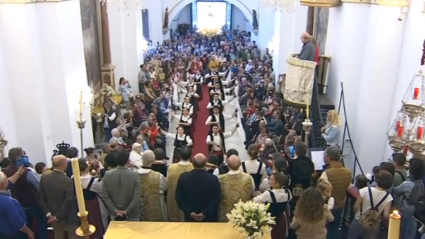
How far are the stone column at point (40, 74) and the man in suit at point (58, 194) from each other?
2.79m

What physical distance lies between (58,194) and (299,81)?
16.6 ft

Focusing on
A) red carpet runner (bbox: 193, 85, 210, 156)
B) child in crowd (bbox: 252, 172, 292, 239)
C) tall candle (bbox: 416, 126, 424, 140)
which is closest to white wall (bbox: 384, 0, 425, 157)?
tall candle (bbox: 416, 126, 424, 140)

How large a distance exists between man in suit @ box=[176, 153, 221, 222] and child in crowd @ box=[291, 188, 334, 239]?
0.94 meters

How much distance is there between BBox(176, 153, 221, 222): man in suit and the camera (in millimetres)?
4555

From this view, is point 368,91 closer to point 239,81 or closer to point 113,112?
point 113,112

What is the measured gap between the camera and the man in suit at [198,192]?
455 centimetres

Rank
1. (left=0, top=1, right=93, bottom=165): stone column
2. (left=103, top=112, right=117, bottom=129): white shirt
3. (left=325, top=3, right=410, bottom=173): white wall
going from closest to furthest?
(left=0, top=1, right=93, bottom=165): stone column, (left=325, top=3, right=410, bottom=173): white wall, (left=103, top=112, right=117, bottom=129): white shirt

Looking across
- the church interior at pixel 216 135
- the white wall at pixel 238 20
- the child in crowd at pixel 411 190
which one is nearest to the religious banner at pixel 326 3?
the church interior at pixel 216 135

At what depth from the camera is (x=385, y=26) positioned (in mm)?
7098

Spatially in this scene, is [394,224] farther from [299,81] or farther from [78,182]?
[299,81]

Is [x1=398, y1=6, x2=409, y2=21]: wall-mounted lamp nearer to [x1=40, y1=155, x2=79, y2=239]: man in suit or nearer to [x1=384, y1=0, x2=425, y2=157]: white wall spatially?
[x1=384, y1=0, x2=425, y2=157]: white wall

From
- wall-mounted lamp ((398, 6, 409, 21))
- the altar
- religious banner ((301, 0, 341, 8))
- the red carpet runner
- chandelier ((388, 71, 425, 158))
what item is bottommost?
the red carpet runner

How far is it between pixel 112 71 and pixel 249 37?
16829mm

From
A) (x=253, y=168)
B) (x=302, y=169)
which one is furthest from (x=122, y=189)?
(x=302, y=169)
